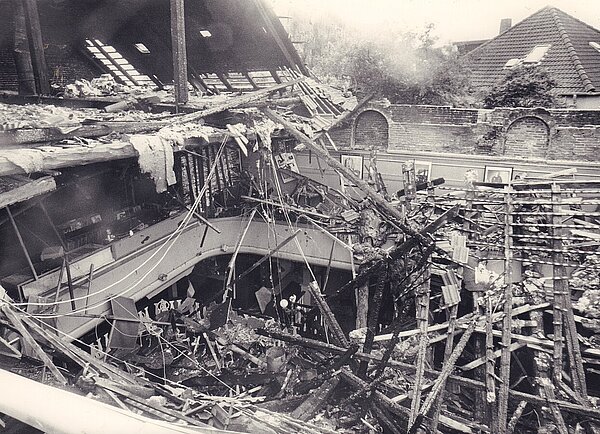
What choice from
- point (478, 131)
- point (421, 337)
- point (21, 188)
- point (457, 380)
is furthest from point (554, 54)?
point (21, 188)

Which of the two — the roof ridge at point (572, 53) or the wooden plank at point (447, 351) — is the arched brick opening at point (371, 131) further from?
the wooden plank at point (447, 351)

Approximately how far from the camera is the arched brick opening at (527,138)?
43.6 ft

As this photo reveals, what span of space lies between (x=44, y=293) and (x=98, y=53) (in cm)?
1067

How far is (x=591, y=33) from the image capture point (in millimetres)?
16719

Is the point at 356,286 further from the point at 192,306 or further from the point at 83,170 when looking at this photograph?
the point at 83,170

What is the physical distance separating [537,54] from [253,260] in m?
13.0

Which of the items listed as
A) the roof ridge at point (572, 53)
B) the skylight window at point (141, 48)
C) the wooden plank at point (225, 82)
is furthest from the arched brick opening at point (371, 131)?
the skylight window at point (141, 48)

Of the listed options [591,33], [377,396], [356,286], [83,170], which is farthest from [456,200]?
[591,33]

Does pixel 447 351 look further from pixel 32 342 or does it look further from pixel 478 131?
pixel 478 131

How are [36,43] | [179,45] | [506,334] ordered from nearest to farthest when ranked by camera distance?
[506,334], [179,45], [36,43]

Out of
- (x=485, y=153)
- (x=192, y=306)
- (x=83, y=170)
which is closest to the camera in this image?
(x=83, y=170)

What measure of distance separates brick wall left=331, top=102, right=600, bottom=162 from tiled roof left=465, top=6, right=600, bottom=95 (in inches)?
95.2

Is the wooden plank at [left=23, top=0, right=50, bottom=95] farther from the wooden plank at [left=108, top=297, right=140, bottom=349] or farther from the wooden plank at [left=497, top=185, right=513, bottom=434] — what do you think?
the wooden plank at [left=497, top=185, right=513, bottom=434]

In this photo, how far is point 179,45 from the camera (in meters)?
9.30
